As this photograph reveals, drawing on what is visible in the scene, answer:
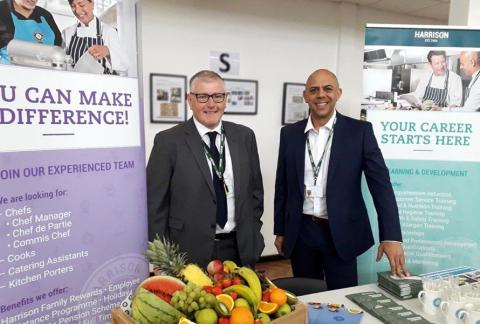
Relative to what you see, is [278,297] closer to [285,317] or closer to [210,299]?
[285,317]

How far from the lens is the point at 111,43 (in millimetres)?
1558

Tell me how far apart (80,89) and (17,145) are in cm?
32

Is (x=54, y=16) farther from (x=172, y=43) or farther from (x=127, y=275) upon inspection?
(x=172, y=43)

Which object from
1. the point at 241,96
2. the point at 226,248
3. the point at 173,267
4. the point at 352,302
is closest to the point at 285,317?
the point at 173,267

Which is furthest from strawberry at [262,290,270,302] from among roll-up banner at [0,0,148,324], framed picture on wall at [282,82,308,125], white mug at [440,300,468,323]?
framed picture on wall at [282,82,308,125]

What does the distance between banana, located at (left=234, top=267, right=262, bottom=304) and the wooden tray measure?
86 millimetres

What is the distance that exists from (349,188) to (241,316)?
145cm

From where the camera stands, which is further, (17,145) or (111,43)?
(111,43)

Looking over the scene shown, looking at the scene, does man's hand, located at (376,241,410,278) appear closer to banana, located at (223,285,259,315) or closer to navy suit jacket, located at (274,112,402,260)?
navy suit jacket, located at (274,112,402,260)

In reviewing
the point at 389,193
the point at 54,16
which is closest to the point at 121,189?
the point at 54,16

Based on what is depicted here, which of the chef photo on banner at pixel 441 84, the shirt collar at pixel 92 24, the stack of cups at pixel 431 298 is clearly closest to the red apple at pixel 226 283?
the stack of cups at pixel 431 298

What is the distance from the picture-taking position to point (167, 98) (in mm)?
3730

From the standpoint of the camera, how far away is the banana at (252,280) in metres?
1.02

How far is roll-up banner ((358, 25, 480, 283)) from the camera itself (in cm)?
243
